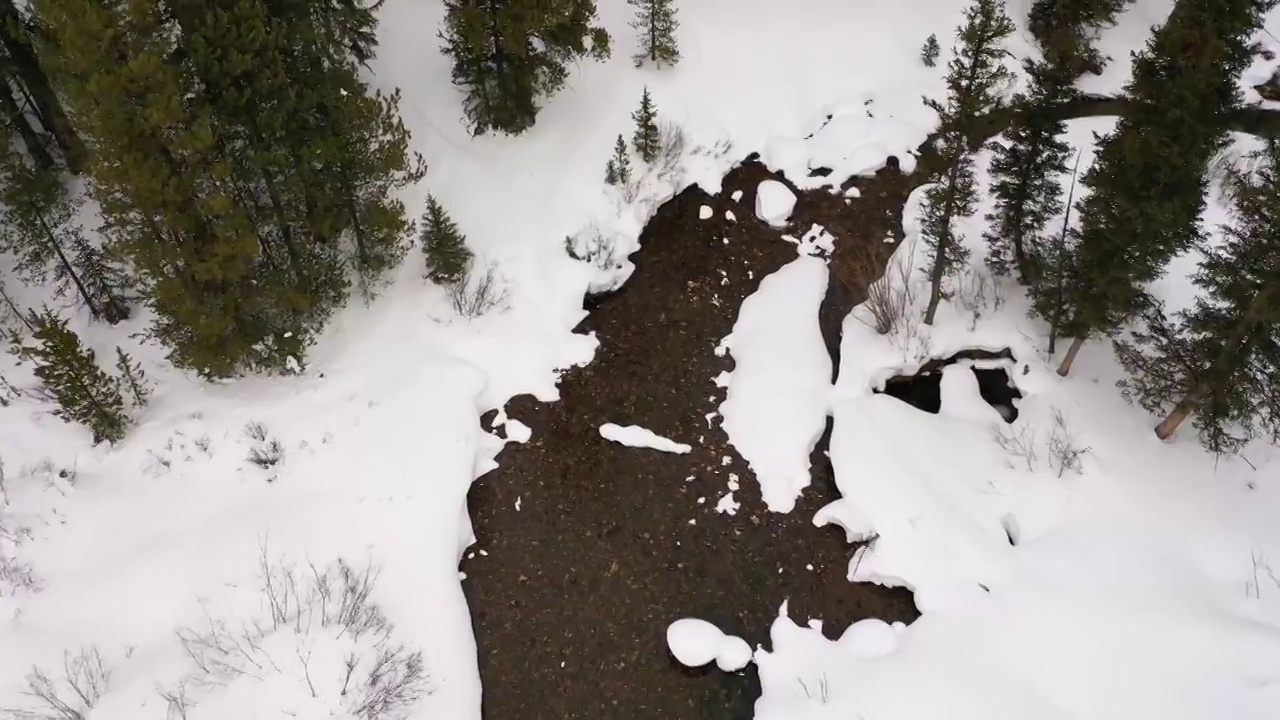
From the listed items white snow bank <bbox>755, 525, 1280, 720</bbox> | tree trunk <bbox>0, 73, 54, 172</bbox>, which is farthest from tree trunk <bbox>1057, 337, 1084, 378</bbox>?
tree trunk <bbox>0, 73, 54, 172</bbox>

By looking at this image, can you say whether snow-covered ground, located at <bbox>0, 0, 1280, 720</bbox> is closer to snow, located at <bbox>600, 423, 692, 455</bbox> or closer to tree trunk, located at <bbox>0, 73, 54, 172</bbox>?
snow, located at <bbox>600, 423, 692, 455</bbox>

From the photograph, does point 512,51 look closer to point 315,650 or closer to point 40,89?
point 40,89

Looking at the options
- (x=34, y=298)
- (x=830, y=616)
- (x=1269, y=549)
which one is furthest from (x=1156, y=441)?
(x=34, y=298)

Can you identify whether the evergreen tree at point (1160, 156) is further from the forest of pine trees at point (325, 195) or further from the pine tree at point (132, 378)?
the pine tree at point (132, 378)

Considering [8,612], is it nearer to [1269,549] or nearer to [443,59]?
[443,59]

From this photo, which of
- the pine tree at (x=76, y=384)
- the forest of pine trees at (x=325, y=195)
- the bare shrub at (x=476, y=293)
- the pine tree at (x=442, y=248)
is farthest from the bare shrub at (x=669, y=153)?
the pine tree at (x=76, y=384)

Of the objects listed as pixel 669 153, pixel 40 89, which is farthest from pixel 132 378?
pixel 669 153
